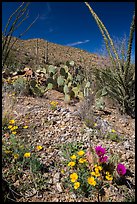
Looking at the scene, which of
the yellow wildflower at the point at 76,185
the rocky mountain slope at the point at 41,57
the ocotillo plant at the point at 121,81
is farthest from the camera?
the rocky mountain slope at the point at 41,57

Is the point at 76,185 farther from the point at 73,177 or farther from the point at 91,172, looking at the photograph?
the point at 91,172

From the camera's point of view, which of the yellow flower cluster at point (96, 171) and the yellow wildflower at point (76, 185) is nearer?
the yellow wildflower at point (76, 185)

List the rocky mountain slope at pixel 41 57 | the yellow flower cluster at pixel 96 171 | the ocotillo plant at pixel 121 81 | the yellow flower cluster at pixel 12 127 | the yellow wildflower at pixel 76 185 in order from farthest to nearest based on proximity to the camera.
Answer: the rocky mountain slope at pixel 41 57, the ocotillo plant at pixel 121 81, the yellow flower cluster at pixel 12 127, the yellow flower cluster at pixel 96 171, the yellow wildflower at pixel 76 185

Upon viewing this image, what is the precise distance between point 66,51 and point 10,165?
27061mm

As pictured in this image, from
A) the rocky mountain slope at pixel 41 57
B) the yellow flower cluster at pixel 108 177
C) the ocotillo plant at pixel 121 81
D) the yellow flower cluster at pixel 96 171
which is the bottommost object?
the yellow flower cluster at pixel 108 177

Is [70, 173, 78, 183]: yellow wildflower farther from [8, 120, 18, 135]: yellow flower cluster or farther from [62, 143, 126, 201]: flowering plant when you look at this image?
[8, 120, 18, 135]: yellow flower cluster

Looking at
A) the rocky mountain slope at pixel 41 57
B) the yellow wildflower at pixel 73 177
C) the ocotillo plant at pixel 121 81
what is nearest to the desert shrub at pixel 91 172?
the yellow wildflower at pixel 73 177

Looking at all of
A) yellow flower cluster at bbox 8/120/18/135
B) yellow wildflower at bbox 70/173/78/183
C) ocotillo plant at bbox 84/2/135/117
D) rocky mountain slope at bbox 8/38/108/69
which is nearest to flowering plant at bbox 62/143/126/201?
yellow wildflower at bbox 70/173/78/183

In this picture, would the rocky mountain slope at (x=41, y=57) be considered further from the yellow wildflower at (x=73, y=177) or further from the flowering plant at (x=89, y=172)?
the yellow wildflower at (x=73, y=177)

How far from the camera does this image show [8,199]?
195cm

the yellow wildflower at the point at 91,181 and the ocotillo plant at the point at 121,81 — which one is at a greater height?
the ocotillo plant at the point at 121,81

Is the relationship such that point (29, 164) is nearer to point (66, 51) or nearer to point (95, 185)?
point (95, 185)

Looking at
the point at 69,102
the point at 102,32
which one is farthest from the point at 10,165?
the point at 102,32

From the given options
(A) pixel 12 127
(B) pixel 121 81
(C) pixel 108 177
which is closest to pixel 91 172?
(C) pixel 108 177
